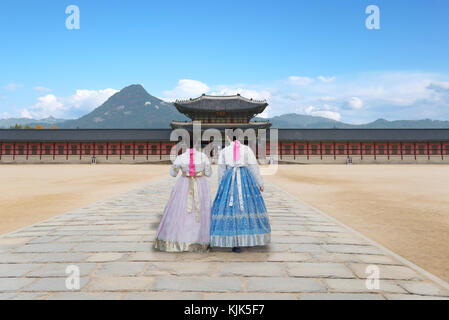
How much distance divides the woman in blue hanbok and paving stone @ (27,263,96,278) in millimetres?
1384

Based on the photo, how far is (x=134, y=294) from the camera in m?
2.33

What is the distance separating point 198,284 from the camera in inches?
98.7

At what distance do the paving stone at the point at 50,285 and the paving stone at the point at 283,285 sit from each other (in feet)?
5.01

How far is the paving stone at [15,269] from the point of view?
9.05ft

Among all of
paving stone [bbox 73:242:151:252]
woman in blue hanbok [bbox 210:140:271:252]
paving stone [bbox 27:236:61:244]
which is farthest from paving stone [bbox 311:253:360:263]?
paving stone [bbox 27:236:61:244]

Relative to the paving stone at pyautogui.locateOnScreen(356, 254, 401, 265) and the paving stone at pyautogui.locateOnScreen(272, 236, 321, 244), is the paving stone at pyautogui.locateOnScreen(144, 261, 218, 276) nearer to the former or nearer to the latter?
the paving stone at pyautogui.locateOnScreen(272, 236, 321, 244)

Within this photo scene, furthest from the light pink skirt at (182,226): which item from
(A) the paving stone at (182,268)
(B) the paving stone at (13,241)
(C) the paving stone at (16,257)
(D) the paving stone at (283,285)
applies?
(B) the paving stone at (13,241)

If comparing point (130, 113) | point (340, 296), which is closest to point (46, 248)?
point (340, 296)

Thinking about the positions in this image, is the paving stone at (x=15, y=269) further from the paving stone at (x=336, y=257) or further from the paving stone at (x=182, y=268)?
the paving stone at (x=336, y=257)

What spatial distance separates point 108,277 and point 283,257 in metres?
1.89

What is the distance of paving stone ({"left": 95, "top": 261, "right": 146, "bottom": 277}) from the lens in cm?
277

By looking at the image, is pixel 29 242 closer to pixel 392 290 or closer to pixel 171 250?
pixel 171 250

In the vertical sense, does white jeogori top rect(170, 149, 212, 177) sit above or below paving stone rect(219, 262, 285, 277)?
above

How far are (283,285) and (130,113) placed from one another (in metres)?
188
